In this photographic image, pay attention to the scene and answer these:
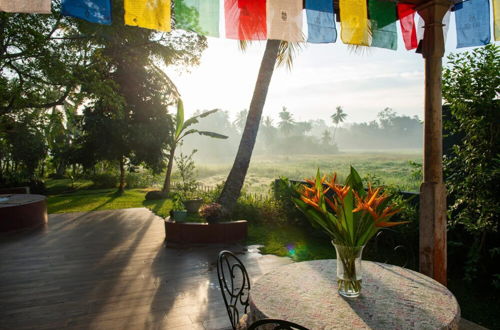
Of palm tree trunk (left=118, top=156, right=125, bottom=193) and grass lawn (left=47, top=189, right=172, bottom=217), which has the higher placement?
palm tree trunk (left=118, top=156, right=125, bottom=193)

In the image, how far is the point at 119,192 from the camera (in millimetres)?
Result: 17625

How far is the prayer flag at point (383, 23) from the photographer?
169 inches

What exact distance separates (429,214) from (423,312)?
1.68 metres

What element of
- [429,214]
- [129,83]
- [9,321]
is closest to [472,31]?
[429,214]

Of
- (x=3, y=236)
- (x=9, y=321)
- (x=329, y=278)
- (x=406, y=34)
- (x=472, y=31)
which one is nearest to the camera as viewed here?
(x=329, y=278)

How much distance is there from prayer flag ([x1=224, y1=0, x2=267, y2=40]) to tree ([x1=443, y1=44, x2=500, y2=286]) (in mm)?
2957

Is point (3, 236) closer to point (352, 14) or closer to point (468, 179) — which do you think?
point (352, 14)

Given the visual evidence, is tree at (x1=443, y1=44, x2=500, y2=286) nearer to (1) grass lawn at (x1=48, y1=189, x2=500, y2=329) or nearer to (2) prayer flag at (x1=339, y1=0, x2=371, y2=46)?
(1) grass lawn at (x1=48, y1=189, x2=500, y2=329)

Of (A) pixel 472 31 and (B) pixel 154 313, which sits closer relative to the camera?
(B) pixel 154 313

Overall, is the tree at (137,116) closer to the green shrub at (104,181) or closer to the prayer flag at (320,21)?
the green shrub at (104,181)

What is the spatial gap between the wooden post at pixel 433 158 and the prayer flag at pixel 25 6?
369 centimetres

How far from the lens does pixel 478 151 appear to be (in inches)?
186

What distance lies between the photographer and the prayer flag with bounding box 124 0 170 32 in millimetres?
3301

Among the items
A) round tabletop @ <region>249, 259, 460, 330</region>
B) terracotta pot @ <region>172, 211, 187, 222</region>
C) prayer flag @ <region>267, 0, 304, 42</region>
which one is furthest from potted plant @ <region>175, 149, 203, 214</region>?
round tabletop @ <region>249, 259, 460, 330</region>
